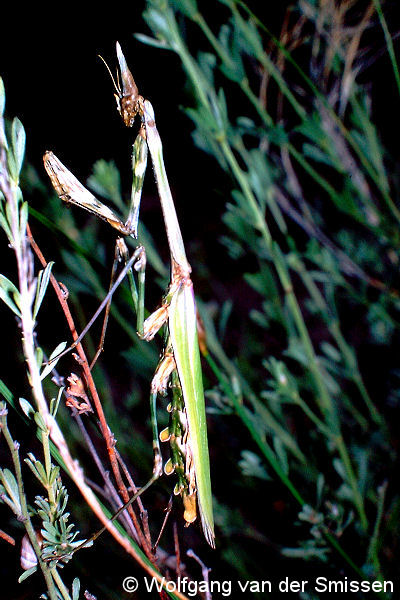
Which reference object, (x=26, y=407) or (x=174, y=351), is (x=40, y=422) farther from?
(x=174, y=351)

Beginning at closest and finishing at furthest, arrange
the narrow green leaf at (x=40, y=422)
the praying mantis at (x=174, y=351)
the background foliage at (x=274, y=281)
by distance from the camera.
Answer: the narrow green leaf at (x=40, y=422) < the praying mantis at (x=174, y=351) < the background foliage at (x=274, y=281)

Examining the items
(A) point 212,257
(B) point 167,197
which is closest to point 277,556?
(B) point 167,197

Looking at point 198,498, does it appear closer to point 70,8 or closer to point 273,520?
point 273,520

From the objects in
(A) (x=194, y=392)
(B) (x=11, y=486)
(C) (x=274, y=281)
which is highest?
(B) (x=11, y=486)

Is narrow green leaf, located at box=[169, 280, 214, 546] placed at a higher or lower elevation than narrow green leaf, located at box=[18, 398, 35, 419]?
lower

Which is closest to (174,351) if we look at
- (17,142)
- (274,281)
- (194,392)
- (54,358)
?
(194,392)

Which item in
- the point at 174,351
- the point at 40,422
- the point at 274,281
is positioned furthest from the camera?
the point at 274,281

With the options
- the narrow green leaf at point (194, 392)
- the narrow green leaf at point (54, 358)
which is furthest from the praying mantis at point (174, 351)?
the narrow green leaf at point (54, 358)

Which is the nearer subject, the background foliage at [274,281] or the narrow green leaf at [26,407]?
the narrow green leaf at [26,407]

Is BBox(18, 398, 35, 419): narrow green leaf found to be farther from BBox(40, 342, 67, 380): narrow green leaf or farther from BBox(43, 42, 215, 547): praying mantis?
BBox(43, 42, 215, 547): praying mantis

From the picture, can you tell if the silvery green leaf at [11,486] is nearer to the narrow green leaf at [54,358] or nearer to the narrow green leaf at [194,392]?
the narrow green leaf at [54,358]

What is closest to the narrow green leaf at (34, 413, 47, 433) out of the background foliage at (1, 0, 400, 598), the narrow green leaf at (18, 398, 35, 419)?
the narrow green leaf at (18, 398, 35, 419)
